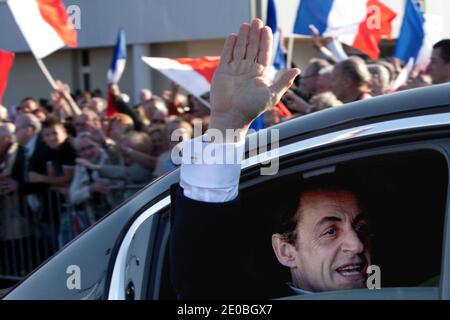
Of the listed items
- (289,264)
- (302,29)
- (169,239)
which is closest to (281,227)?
(289,264)

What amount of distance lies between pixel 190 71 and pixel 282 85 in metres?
5.92

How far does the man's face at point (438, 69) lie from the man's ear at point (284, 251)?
3.49 metres

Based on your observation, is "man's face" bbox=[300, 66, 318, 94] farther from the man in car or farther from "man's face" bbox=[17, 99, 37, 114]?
the man in car

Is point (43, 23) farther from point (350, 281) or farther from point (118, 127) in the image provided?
point (350, 281)

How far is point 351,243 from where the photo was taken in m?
2.42

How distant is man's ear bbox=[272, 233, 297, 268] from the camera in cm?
249

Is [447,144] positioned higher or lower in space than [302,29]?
lower

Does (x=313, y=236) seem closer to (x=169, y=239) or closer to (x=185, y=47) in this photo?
(x=169, y=239)

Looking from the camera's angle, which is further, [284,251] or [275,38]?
[275,38]

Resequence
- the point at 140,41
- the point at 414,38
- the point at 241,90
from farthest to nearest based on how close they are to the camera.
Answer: the point at 140,41
the point at 414,38
the point at 241,90

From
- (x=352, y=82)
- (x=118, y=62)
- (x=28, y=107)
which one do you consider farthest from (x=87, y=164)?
(x=118, y=62)

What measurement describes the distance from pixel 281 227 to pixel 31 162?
5.61 meters

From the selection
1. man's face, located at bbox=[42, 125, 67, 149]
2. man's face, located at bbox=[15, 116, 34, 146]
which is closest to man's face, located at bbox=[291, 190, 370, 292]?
man's face, located at bbox=[42, 125, 67, 149]
